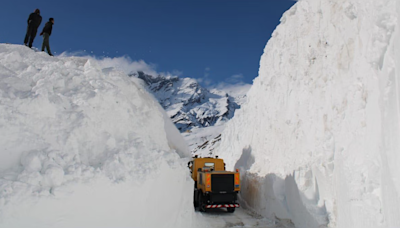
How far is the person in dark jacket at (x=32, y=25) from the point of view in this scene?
1100 cm

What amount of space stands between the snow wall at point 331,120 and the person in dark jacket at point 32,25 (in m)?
10.4

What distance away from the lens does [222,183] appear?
14.2 m

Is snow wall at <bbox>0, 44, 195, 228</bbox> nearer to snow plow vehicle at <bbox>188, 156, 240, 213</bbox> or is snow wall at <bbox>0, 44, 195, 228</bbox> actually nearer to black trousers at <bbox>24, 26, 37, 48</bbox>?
black trousers at <bbox>24, 26, 37, 48</bbox>

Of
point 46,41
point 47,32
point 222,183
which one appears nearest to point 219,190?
point 222,183

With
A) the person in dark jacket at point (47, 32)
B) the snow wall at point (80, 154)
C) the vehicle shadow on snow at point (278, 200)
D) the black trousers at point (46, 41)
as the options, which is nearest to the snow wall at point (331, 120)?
the vehicle shadow on snow at point (278, 200)

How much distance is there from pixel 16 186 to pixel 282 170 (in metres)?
10.2

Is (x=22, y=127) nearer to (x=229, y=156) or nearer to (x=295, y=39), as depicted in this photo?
(x=295, y=39)

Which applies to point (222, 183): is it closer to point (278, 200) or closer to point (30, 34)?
point (278, 200)

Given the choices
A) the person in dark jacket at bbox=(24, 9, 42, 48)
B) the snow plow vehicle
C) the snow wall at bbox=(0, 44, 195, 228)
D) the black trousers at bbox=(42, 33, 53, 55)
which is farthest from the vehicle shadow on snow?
the person in dark jacket at bbox=(24, 9, 42, 48)

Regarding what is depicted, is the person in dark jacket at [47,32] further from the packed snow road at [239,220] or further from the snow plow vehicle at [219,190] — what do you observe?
the packed snow road at [239,220]

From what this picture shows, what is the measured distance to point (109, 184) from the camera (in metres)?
6.80

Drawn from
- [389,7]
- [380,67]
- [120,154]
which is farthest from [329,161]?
[120,154]

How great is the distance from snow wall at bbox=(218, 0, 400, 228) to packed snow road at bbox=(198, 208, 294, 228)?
0.48m

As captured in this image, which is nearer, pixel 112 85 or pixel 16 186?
pixel 16 186
